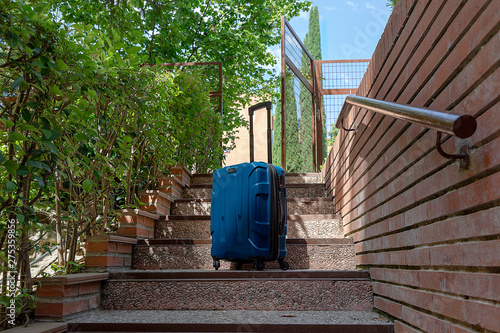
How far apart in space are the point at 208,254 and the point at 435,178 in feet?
6.48

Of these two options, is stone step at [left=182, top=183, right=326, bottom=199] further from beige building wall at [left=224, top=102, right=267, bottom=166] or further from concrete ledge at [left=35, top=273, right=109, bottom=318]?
beige building wall at [left=224, top=102, right=267, bottom=166]

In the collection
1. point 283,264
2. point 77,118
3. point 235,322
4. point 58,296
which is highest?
point 77,118

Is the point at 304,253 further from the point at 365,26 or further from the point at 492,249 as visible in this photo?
the point at 492,249

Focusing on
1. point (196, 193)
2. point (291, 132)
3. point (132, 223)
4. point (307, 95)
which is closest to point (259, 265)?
point (132, 223)

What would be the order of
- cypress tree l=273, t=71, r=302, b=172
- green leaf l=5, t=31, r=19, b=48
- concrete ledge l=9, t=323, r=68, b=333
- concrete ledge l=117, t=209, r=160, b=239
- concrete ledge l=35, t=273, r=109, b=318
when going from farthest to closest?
cypress tree l=273, t=71, r=302, b=172 → concrete ledge l=117, t=209, r=160, b=239 → concrete ledge l=35, t=273, r=109, b=318 → concrete ledge l=9, t=323, r=68, b=333 → green leaf l=5, t=31, r=19, b=48

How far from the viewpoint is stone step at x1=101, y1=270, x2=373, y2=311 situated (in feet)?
8.00

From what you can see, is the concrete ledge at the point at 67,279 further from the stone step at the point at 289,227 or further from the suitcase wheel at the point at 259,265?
the stone step at the point at 289,227

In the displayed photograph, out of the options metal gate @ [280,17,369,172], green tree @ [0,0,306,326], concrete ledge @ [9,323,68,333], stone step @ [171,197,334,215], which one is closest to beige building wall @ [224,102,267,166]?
metal gate @ [280,17,369,172]

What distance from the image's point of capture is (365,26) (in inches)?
124

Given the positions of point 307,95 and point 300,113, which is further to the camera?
point 307,95

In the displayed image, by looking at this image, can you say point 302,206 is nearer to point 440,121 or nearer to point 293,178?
point 293,178

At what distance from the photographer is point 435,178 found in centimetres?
146

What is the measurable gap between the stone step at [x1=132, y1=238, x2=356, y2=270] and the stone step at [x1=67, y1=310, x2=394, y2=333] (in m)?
0.68

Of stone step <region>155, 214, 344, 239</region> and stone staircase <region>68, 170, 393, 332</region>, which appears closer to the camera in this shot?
stone staircase <region>68, 170, 393, 332</region>
